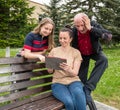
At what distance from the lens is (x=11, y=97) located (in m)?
4.14

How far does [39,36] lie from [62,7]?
17654 mm

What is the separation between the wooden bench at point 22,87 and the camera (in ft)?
13.1

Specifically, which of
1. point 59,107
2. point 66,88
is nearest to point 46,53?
point 66,88

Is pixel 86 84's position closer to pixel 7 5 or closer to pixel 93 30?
pixel 93 30

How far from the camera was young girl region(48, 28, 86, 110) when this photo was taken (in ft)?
13.3

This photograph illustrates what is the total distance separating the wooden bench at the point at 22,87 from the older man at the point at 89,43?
64cm

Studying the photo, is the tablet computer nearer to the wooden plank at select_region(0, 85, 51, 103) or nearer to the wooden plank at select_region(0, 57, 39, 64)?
the wooden plank at select_region(0, 57, 39, 64)

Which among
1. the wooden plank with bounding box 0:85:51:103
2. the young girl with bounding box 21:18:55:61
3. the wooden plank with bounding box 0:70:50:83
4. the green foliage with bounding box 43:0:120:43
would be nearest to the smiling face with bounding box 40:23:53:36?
the young girl with bounding box 21:18:55:61

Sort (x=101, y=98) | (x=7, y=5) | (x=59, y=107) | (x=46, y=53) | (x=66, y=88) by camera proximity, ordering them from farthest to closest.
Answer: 1. (x=7, y=5)
2. (x=101, y=98)
3. (x=46, y=53)
4. (x=66, y=88)
5. (x=59, y=107)

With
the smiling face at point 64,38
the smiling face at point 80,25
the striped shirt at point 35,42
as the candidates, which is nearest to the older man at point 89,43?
the smiling face at point 80,25

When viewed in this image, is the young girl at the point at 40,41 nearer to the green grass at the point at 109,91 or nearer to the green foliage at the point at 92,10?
the green grass at the point at 109,91

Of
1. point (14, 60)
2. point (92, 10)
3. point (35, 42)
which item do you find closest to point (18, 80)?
point (14, 60)

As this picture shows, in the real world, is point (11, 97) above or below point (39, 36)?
below

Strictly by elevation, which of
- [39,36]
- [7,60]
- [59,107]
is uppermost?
[39,36]
